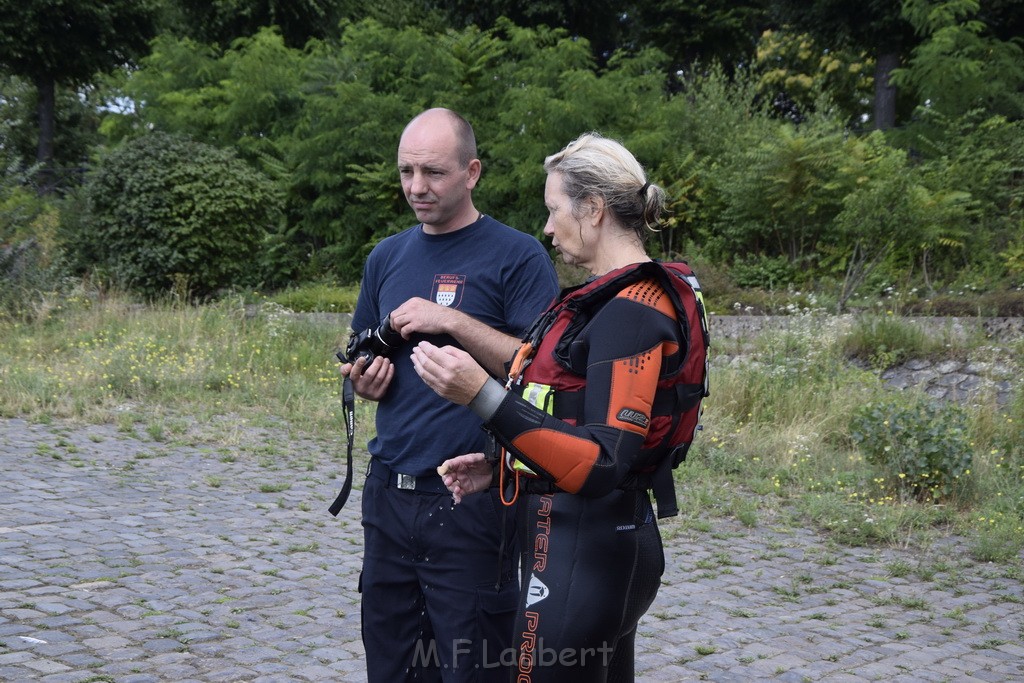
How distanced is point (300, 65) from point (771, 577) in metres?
17.4

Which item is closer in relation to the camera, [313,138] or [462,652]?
[462,652]

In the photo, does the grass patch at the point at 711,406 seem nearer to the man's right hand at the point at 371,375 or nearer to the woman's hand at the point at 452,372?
the man's right hand at the point at 371,375

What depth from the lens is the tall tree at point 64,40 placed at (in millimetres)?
24625

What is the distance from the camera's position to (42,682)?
4.16 metres

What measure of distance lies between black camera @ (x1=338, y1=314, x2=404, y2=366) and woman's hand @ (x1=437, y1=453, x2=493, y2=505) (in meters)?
0.42

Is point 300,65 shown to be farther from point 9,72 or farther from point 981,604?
point 981,604

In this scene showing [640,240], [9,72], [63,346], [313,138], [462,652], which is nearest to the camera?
[640,240]

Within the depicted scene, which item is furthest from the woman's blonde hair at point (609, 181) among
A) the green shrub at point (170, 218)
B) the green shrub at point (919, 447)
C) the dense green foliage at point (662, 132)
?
the green shrub at point (170, 218)

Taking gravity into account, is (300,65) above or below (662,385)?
above

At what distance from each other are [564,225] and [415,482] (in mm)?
975

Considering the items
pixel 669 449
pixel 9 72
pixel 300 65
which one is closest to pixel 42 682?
pixel 669 449

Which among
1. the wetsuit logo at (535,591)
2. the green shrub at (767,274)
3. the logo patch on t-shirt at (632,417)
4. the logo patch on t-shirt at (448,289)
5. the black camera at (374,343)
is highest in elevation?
the green shrub at (767,274)

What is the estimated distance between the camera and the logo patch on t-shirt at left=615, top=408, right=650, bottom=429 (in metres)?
2.36

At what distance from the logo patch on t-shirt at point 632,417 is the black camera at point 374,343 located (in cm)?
99
